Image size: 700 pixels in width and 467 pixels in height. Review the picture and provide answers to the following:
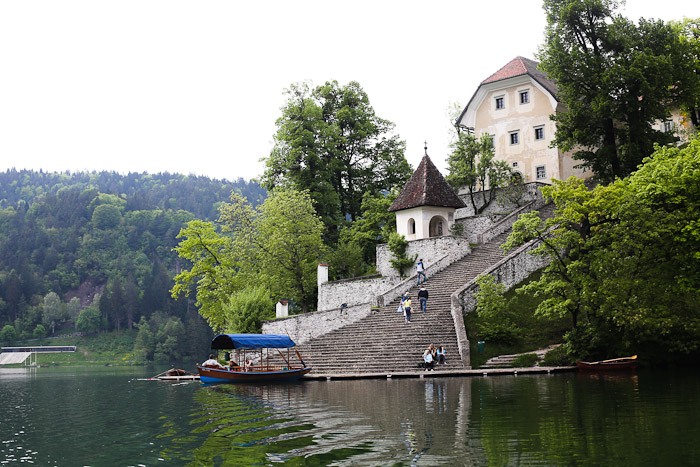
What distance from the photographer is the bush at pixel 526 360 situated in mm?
32656

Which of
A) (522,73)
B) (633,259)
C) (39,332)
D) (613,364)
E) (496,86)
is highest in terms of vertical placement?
(522,73)

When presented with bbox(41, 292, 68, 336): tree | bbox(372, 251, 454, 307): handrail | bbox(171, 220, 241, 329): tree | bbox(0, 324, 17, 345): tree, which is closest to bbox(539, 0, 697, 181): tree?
bbox(372, 251, 454, 307): handrail

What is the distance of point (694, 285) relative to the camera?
2930 cm

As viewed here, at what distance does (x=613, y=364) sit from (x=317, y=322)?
1772 cm

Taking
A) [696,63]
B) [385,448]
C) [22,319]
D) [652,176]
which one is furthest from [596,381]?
[22,319]

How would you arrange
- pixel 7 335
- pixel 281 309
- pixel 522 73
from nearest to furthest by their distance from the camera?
pixel 281 309, pixel 522 73, pixel 7 335

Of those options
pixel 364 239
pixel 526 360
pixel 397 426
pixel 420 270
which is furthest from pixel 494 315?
pixel 364 239

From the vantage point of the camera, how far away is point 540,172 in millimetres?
58281

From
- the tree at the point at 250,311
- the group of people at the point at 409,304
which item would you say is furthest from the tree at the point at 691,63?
the tree at the point at 250,311

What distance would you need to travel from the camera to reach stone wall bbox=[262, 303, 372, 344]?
41.5 metres

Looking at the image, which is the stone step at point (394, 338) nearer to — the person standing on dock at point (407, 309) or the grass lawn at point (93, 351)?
the person standing on dock at point (407, 309)

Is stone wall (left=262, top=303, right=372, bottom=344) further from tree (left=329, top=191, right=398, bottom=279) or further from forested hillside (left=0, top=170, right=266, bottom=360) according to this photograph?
forested hillside (left=0, top=170, right=266, bottom=360)

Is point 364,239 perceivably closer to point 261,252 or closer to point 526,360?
point 261,252

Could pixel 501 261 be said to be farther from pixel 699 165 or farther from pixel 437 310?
pixel 699 165
